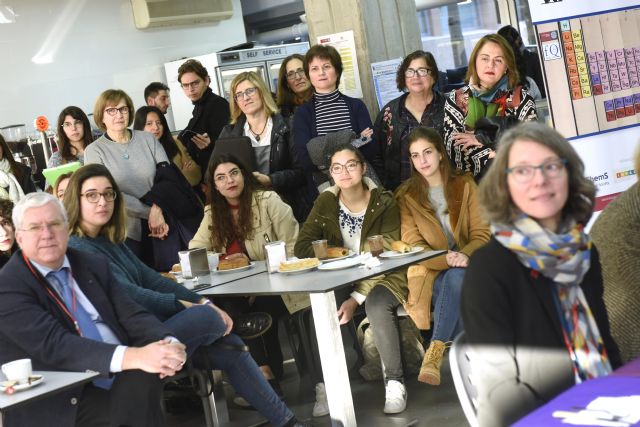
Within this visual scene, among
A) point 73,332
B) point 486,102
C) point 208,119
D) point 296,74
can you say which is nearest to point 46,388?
point 73,332

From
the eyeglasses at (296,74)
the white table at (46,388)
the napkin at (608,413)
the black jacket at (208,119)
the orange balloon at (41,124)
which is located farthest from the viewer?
the orange balloon at (41,124)

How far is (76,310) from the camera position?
3.90 metres

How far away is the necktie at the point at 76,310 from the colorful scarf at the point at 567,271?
1.91 m

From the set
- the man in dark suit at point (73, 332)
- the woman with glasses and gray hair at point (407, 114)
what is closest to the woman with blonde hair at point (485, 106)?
the woman with glasses and gray hair at point (407, 114)

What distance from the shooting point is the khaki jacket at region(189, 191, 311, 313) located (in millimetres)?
5676

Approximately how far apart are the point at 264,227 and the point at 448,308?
1.25 metres

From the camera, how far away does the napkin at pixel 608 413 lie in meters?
2.00

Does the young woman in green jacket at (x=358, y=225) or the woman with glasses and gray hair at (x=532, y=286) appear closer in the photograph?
the woman with glasses and gray hair at (x=532, y=286)

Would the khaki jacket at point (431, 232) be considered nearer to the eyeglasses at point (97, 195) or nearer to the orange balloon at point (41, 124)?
the eyeglasses at point (97, 195)

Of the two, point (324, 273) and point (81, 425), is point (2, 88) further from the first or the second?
point (81, 425)

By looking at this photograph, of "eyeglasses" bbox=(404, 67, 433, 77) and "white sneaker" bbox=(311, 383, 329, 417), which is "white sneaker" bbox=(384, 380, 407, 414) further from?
"eyeglasses" bbox=(404, 67, 433, 77)

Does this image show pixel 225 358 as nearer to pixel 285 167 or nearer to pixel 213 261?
pixel 213 261

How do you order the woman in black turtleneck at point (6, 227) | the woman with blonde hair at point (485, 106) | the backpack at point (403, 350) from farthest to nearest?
the backpack at point (403, 350) < the woman with blonde hair at point (485, 106) < the woman in black turtleneck at point (6, 227)

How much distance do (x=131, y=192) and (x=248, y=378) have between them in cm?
206
